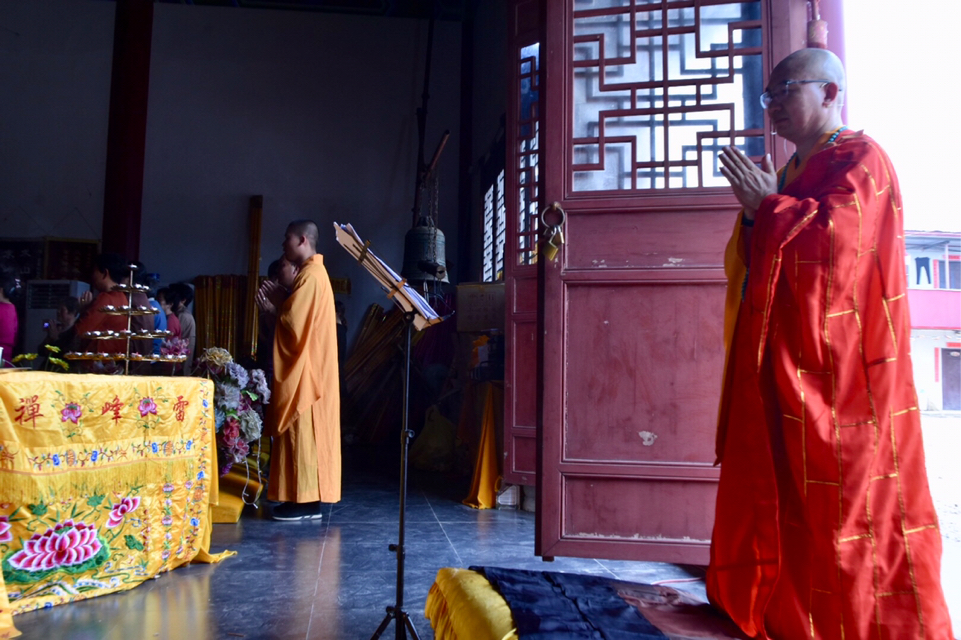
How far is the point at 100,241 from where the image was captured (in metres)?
7.73

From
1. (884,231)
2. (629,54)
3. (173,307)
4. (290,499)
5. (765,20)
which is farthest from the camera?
(173,307)

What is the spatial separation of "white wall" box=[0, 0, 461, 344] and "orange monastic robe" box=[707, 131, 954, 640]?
6856 millimetres

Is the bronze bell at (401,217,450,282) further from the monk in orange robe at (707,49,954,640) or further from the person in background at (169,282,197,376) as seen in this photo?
the monk in orange robe at (707,49,954,640)

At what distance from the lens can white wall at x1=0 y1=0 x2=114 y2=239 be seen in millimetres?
7801

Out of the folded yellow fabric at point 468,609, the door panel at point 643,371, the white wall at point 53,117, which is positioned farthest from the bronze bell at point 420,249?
the white wall at point 53,117

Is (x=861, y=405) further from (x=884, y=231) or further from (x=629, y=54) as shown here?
(x=629, y=54)

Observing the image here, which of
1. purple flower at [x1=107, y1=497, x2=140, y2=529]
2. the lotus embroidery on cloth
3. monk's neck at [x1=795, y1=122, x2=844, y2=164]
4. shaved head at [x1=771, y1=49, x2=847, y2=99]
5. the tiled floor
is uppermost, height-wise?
shaved head at [x1=771, y1=49, x2=847, y2=99]

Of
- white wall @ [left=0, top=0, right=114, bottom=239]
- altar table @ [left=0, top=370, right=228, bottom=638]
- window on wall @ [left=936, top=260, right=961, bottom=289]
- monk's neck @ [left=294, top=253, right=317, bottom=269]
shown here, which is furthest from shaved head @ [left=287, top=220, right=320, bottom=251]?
window on wall @ [left=936, top=260, right=961, bottom=289]

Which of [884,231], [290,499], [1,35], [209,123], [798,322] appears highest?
[1,35]

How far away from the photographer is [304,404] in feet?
11.2

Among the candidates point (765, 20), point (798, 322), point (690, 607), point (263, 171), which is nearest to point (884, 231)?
point (798, 322)

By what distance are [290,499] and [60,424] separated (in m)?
1.50

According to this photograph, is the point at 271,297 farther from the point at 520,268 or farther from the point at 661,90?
the point at 661,90

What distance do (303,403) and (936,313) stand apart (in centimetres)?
513
